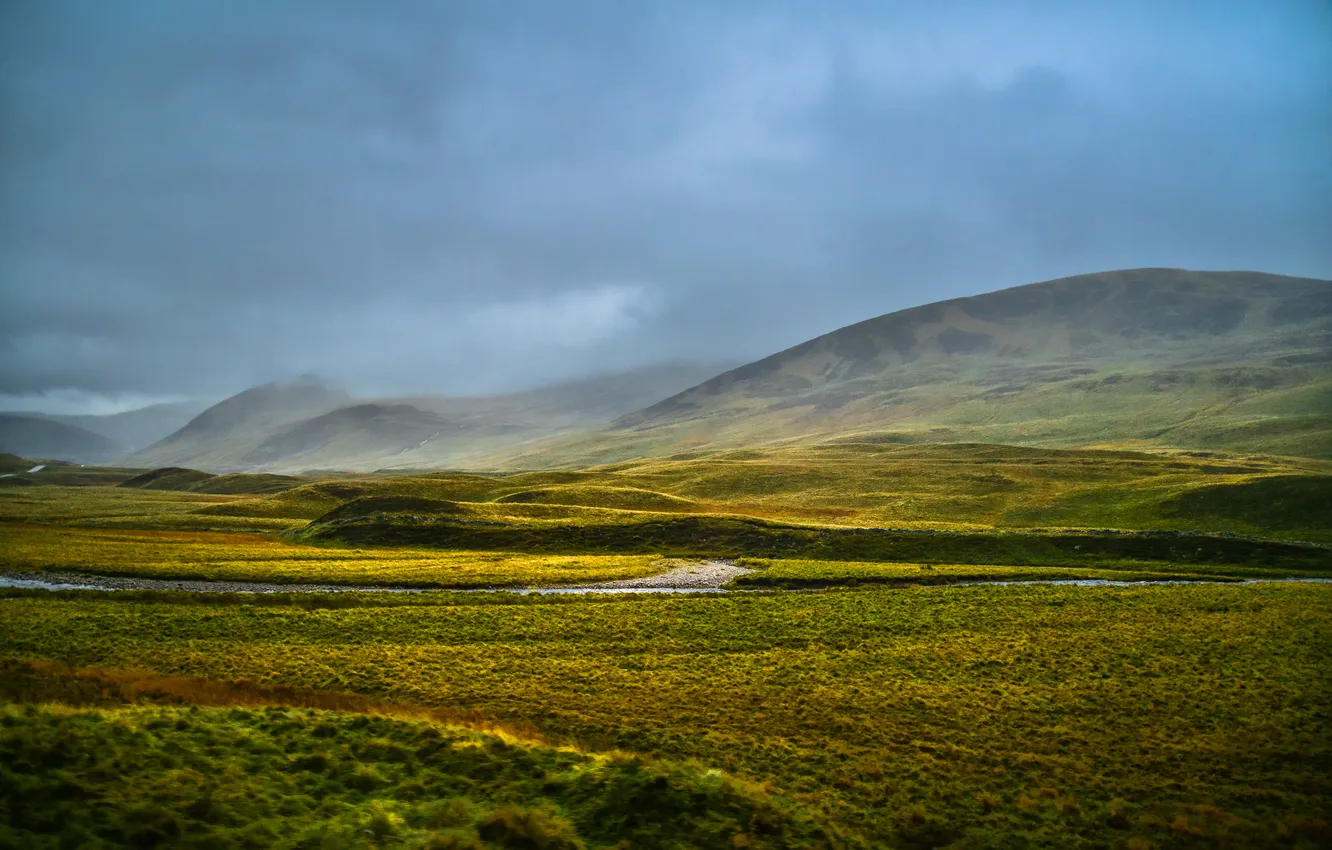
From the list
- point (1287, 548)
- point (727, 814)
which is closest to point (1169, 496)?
point (1287, 548)

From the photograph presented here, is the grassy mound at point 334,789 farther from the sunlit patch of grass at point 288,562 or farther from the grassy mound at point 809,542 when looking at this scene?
the grassy mound at point 809,542

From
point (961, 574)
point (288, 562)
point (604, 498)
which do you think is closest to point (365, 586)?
point (288, 562)

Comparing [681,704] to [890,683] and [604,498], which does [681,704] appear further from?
[604,498]

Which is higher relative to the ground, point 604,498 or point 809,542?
point 604,498

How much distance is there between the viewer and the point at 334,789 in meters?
19.1

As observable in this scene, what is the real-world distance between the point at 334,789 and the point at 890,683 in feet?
74.6

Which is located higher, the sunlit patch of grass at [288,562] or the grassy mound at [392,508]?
the grassy mound at [392,508]

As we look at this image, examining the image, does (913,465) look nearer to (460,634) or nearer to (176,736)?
(460,634)

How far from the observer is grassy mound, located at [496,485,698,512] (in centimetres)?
12350

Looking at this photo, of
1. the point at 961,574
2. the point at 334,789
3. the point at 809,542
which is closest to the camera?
the point at 334,789

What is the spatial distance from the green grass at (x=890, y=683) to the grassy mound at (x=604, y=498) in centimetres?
7045

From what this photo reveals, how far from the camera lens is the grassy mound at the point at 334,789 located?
50.8 ft

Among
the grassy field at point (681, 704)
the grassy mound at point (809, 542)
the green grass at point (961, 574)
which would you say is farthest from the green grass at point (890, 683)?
the grassy mound at point (809, 542)

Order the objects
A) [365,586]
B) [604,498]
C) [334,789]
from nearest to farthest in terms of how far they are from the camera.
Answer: [334,789] → [365,586] → [604,498]
